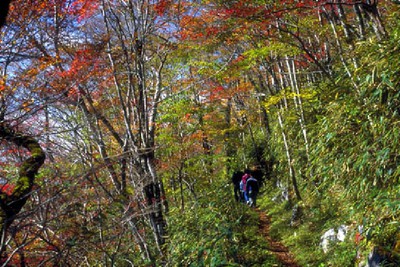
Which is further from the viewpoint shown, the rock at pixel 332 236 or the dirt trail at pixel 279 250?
the dirt trail at pixel 279 250

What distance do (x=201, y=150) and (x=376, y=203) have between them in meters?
8.60

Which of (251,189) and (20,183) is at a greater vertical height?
(20,183)

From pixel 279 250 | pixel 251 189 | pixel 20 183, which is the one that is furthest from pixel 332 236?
pixel 20 183

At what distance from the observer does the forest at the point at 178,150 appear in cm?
442

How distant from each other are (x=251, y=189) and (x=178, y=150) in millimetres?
2935

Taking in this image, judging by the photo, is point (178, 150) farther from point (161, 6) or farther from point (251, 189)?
point (161, 6)

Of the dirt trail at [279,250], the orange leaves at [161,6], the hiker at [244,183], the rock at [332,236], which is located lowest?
the dirt trail at [279,250]

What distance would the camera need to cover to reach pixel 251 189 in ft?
37.5

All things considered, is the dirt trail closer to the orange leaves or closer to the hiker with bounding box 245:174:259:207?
the hiker with bounding box 245:174:259:207

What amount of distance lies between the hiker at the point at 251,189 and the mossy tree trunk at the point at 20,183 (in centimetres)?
755

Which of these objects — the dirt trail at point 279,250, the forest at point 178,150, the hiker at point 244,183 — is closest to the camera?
the forest at point 178,150

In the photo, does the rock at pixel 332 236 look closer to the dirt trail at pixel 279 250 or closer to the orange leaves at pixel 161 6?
the dirt trail at pixel 279 250

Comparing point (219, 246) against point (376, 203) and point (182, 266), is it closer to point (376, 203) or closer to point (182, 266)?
point (182, 266)

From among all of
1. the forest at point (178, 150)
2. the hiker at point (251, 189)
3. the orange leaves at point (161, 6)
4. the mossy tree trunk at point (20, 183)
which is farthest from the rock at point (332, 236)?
the orange leaves at point (161, 6)
